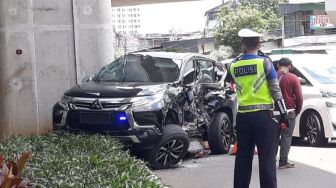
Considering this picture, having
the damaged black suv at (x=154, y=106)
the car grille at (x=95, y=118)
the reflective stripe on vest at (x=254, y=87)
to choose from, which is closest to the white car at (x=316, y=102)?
the damaged black suv at (x=154, y=106)

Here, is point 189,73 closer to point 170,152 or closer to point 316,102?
point 170,152

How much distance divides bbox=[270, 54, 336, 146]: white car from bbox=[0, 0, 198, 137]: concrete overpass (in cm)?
402

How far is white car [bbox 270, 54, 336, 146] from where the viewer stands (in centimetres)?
1112

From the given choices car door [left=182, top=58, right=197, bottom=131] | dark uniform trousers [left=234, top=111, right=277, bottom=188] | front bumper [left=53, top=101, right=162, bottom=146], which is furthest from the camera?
car door [left=182, top=58, right=197, bottom=131]

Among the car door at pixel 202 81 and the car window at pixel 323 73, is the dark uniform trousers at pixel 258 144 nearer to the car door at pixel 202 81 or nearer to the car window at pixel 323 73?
the car door at pixel 202 81

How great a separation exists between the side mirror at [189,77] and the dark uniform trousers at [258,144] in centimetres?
336

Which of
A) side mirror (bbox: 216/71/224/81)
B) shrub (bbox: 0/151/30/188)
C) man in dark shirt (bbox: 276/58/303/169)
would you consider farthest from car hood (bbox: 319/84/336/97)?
shrub (bbox: 0/151/30/188)

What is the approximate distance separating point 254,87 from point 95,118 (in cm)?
304

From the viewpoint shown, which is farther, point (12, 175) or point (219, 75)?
point (219, 75)

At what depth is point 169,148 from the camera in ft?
28.9

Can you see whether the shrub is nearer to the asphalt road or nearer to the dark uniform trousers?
the dark uniform trousers

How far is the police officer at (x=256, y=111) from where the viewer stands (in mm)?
6215

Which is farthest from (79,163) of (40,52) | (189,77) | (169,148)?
(40,52)

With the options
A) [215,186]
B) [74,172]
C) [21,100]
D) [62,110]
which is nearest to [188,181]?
[215,186]
